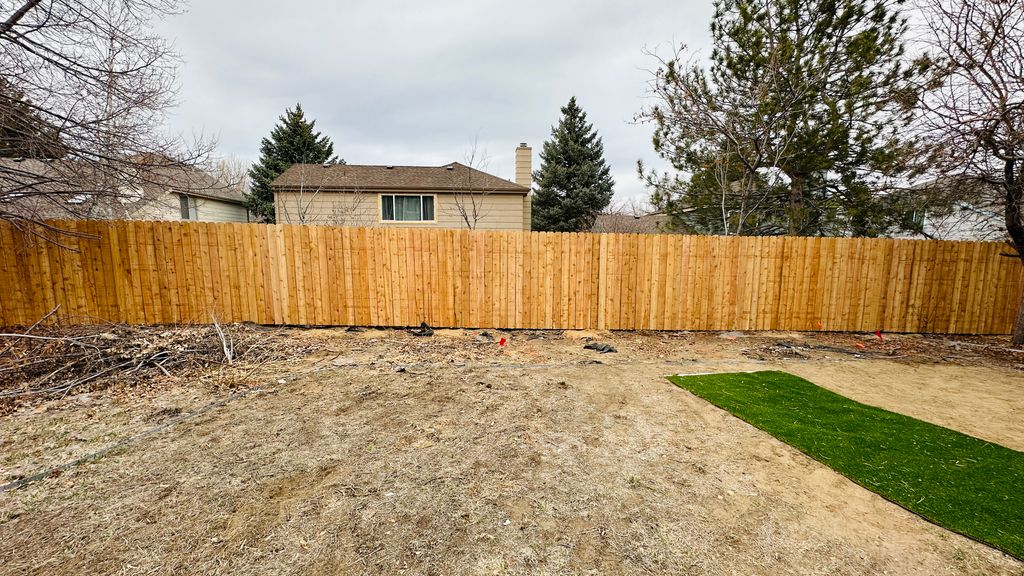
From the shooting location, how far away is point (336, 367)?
4.72 meters

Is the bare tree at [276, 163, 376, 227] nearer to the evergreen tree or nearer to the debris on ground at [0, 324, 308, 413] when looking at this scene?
the debris on ground at [0, 324, 308, 413]

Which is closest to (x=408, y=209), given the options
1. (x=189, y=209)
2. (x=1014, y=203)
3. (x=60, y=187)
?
(x=60, y=187)

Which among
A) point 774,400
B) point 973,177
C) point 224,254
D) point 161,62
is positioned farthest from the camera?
point 224,254

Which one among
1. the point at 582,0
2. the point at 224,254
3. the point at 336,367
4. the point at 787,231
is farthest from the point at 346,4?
the point at 787,231

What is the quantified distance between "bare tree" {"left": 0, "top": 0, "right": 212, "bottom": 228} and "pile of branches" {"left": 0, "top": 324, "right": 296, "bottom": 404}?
1.85 m

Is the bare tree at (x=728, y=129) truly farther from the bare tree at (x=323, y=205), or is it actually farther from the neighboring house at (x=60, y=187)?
the neighboring house at (x=60, y=187)

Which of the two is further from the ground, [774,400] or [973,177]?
[973,177]

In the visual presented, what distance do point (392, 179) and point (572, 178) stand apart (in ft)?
30.0

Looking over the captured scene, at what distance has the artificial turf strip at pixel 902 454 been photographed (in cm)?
212

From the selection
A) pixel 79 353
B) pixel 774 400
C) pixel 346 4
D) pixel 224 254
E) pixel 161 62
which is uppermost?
pixel 346 4

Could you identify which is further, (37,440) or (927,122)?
(927,122)

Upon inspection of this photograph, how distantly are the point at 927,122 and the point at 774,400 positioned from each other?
229 inches

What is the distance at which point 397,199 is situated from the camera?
491 inches

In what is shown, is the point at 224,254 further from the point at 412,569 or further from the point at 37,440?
the point at 412,569
